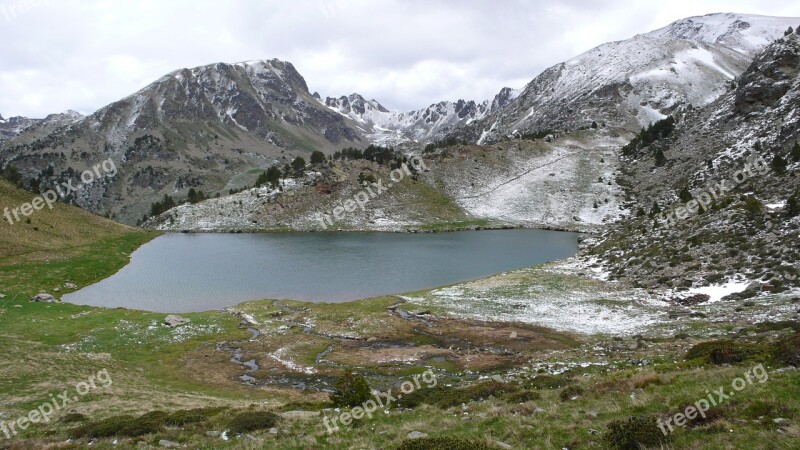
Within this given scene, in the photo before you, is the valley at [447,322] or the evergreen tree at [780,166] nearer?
the valley at [447,322]

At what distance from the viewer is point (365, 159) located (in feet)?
517

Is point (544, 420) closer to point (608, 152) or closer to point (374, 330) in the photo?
point (374, 330)

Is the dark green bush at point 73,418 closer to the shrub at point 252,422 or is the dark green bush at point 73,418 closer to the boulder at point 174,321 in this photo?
the shrub at point 252,422

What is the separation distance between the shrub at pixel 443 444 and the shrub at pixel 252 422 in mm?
8275

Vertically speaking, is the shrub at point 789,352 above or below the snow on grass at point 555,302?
above

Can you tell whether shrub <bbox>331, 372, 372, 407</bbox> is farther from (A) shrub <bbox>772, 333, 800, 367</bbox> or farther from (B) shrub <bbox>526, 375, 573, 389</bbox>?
(A) shrub <bbox>772, 333, 800, 367</bbox>

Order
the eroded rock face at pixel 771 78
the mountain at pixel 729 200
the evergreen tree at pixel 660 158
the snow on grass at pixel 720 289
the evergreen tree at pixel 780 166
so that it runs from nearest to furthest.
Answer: the snow on grass at pixel 720 289
the mountain at pixel 729 200
the evergreen tree at pixel 780 166
the eroded rock face at pixel 771 78
the evergreen tree at pixel 660 158

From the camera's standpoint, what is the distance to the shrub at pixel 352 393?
2255cm

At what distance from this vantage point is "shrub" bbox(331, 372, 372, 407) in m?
22.5

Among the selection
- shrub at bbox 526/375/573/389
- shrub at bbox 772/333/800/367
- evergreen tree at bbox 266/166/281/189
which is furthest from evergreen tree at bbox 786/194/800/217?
evergreen tree at bbox 266/166/281/189

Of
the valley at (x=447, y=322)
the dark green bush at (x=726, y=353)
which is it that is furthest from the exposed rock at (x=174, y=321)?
the dark green bush at (x=726, y=353)

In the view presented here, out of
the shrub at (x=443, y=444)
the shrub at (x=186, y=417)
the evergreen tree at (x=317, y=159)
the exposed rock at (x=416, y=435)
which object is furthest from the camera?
the evergreen tree at (x=317, y=159)

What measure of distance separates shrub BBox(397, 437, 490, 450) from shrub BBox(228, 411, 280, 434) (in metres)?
8.28

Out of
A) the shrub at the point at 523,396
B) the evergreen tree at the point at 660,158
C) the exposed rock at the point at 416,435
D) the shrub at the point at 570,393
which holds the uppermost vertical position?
the evergreen tree at the point at 660,158
